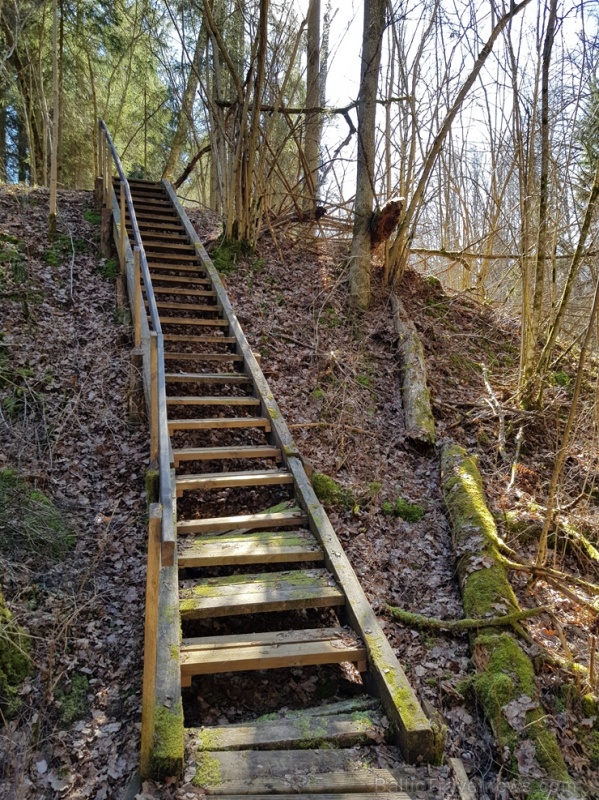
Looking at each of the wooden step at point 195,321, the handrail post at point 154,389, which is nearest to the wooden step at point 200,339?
the wooden step at point 195,321

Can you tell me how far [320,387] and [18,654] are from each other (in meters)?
4.41

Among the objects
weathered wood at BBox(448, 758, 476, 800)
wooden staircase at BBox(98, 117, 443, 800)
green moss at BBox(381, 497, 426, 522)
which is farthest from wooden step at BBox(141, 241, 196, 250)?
weathered wood at BBox(448, 758, 476, 800)

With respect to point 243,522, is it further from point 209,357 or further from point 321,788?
point 209,357

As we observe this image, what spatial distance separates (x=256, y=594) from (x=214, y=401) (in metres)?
2.50

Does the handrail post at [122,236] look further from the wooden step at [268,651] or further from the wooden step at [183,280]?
the wooden step at [268,651]

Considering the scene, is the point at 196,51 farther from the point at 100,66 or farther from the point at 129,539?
the point at 129,539

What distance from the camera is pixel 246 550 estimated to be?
160 inches

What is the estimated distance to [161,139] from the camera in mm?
16922

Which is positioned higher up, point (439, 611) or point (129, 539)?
point (129, 539)

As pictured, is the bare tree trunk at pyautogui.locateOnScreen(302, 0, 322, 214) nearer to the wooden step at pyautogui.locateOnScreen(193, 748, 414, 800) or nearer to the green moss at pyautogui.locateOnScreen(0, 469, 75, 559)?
the green moss at pyautogui.locateOnScreen(0, 469, 75, 559)

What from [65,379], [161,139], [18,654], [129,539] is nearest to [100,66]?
[161,139]

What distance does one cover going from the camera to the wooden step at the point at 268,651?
10.4 feet

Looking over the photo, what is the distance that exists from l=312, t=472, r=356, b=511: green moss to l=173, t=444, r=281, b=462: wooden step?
1.48 feet

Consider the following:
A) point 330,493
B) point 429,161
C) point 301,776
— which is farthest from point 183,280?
point 301,776
